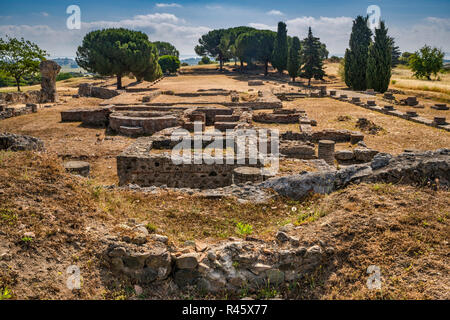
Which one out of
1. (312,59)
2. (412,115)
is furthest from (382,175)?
(312,59)

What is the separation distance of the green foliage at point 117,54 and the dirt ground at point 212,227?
3614cm

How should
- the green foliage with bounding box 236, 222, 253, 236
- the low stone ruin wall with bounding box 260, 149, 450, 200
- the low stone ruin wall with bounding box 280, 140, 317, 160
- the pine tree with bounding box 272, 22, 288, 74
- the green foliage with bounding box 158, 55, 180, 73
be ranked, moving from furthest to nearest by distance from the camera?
the green foliage with bounding box 158, 55, 180, 73 → the pine tree with bounding box 272, 22, 288, 74 → the low stone ruin wall with bounding box 280, 140, 317, 160 → the low stone ruin wall with bounding box 260, 149, 450, 200 → the green foliage with bounding box 236, 222, 253, 236

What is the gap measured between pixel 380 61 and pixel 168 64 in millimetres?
41455

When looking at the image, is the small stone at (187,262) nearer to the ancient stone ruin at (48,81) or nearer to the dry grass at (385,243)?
the dry grass at (385,243)

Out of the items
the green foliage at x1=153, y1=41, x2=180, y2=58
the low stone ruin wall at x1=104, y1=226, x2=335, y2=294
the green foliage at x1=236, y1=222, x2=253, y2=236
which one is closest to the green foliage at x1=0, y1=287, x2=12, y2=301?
the low stone ruin wall at x1=104, y1=226, x2=335, y2=294

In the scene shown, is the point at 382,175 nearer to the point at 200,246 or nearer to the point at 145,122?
the point at 200,246

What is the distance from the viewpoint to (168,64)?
65375mm

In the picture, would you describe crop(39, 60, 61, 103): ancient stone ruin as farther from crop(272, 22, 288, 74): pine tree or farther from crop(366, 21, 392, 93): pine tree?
crop(272, 22, 288, 74): pine tree

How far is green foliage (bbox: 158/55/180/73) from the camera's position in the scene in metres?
65.2

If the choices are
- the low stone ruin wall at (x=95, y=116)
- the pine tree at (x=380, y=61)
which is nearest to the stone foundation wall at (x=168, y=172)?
the low stone ruin wall at (x=95, y=116)

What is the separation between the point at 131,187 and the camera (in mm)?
7766

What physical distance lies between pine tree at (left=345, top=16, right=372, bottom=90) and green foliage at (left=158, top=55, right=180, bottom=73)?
3622cm
